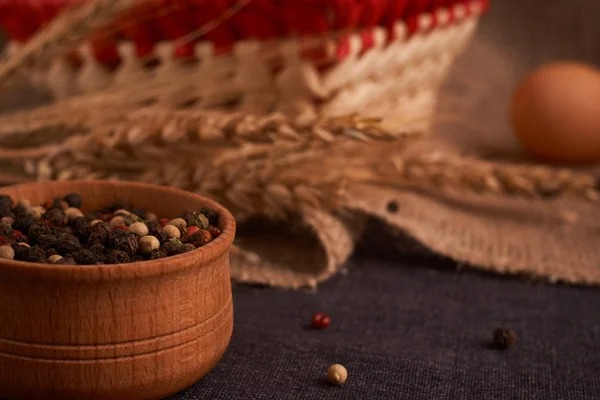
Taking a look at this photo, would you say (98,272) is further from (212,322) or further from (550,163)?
(550,163)

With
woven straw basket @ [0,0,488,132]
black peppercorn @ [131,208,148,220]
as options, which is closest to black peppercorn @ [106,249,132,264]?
black peppercorn @ [131,208,148,220]

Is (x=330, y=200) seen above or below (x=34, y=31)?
below

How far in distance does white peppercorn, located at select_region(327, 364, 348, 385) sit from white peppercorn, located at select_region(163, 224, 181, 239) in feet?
0.52

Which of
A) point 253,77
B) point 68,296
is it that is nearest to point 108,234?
point 68,296

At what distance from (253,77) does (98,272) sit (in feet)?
Result: 1.50

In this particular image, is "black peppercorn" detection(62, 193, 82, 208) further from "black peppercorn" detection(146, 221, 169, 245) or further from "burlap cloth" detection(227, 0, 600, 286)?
"burlap cloth" detection(227, 0, 600, 286)

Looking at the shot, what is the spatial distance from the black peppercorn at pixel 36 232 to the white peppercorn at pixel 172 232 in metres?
0.09

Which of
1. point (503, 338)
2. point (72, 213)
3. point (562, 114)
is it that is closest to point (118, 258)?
point (72, 213)

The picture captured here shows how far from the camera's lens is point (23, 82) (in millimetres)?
894

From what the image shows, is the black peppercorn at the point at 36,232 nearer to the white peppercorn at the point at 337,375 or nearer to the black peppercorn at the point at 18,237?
the black peppercorn at the point at 18,237

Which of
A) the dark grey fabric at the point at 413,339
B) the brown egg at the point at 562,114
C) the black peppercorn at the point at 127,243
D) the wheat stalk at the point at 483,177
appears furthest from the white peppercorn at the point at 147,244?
the brown egg at the point at 562,114

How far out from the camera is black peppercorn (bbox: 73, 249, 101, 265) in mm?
537

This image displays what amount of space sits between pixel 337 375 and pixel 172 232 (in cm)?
17

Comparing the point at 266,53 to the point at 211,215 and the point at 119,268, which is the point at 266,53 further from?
the point at 119,268
